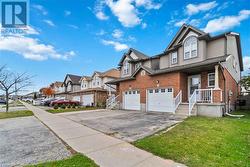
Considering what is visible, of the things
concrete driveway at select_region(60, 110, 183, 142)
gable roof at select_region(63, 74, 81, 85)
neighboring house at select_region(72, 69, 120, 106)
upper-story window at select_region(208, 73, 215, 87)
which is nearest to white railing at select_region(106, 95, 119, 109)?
neighboring house at select_region(72, 69, 120, 106)

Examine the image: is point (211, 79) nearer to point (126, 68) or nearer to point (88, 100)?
point (126, 68)

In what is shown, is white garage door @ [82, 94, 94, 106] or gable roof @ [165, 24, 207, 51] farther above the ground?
gable roof @ [165, 24, 207, 51]

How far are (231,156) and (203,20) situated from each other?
16.0 meters

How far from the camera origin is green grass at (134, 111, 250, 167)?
4.44 meters

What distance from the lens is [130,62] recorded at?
2339 cm

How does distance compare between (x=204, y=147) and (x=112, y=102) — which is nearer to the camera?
(x=204, y=147)

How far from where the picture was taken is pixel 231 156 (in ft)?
15.5

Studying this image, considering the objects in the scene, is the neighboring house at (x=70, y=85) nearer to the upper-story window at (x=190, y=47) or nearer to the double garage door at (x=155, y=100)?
the double garage door at (x=155, y=100)

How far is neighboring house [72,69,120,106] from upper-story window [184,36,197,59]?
45.5 ft

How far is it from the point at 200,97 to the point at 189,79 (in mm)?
2313

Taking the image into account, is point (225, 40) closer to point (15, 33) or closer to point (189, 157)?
point (189, 157)

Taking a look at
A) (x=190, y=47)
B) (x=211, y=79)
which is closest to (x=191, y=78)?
(x=211, y=79)

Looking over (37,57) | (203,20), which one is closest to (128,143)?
(203,20)

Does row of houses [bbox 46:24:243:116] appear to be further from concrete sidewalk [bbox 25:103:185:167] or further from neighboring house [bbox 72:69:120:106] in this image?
concrete sidewalk [bbox 25:103:185:167]
